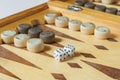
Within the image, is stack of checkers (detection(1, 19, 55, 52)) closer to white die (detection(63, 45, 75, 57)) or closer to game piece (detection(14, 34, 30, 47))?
game piece (detection(14, 34, 30, 47))

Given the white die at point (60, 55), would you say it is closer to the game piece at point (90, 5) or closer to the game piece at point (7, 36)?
the game piece at point (7, 36)

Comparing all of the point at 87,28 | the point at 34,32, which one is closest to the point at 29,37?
the point at 34,32

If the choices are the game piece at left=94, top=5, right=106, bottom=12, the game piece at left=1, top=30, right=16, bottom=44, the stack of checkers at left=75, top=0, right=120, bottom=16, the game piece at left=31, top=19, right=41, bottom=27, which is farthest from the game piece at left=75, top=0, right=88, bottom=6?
the game piece at left=1, top=30, right=16, bottom=44

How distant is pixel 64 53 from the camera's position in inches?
45.3

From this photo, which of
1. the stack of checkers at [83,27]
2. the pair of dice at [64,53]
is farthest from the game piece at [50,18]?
the pair of dice at [64,53]

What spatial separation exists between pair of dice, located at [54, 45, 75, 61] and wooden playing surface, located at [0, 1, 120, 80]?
2 centimetres

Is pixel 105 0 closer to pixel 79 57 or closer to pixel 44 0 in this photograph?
pixel 44 0

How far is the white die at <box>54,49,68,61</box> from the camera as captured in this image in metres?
1.14

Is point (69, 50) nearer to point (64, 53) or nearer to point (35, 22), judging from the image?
point (64, 53)

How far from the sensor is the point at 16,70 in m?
1.09

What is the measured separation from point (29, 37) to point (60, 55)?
232 mm

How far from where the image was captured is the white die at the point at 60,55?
1.14 meters

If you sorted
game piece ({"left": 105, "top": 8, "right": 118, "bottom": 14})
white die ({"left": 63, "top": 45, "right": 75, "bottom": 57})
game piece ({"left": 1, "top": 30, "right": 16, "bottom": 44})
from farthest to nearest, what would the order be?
game piece ({"left": 105, "top": 8, "right": 118, "bottom": 14})
game piece ({"left": 1, "top": 30, "right": 16, "bottom": 44})
white die ({"left": 63, "top": 45, "right": 75, "bottom": 57})

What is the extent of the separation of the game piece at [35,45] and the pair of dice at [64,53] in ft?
0.32
